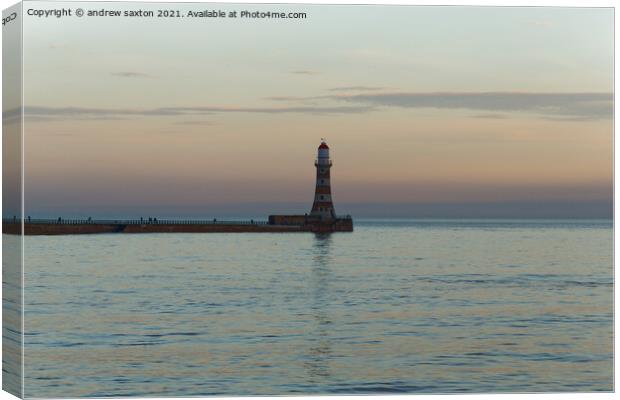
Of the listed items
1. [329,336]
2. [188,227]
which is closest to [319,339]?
[329,336]

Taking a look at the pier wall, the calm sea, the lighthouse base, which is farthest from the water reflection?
the lighthouse base

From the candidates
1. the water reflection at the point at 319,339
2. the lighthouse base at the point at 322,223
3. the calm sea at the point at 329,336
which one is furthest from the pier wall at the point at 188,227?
the calm sea at the point at 329,336

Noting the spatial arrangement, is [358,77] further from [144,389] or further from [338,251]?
[338,251]

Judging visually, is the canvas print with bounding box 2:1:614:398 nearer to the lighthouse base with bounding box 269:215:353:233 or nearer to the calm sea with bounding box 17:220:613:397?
the calm sea with bounding box 17:220:613:397

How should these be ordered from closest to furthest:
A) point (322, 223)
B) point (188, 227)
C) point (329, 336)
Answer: point (329, 336) → point (322, 223) → point (188, 227)

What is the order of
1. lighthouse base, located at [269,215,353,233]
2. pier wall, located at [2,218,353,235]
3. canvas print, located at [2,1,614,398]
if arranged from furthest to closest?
lighthouse base, located at [269,215,353,233] → pier wall, located at [2,218,353,235] → canvas print, located at [2,1,614,398]

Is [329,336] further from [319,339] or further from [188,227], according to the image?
[188,227]

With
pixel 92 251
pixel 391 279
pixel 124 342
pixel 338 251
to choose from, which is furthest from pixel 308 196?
pixel 338 251

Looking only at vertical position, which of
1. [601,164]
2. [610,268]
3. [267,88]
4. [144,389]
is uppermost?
Result: [267,88]

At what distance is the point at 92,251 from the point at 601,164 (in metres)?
22.7

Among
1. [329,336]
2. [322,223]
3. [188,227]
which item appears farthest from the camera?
[188,227]

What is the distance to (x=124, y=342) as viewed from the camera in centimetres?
2138

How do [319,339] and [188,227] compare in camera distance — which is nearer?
[319,339]

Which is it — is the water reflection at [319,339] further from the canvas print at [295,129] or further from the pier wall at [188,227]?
the pier wall at [188,227]
